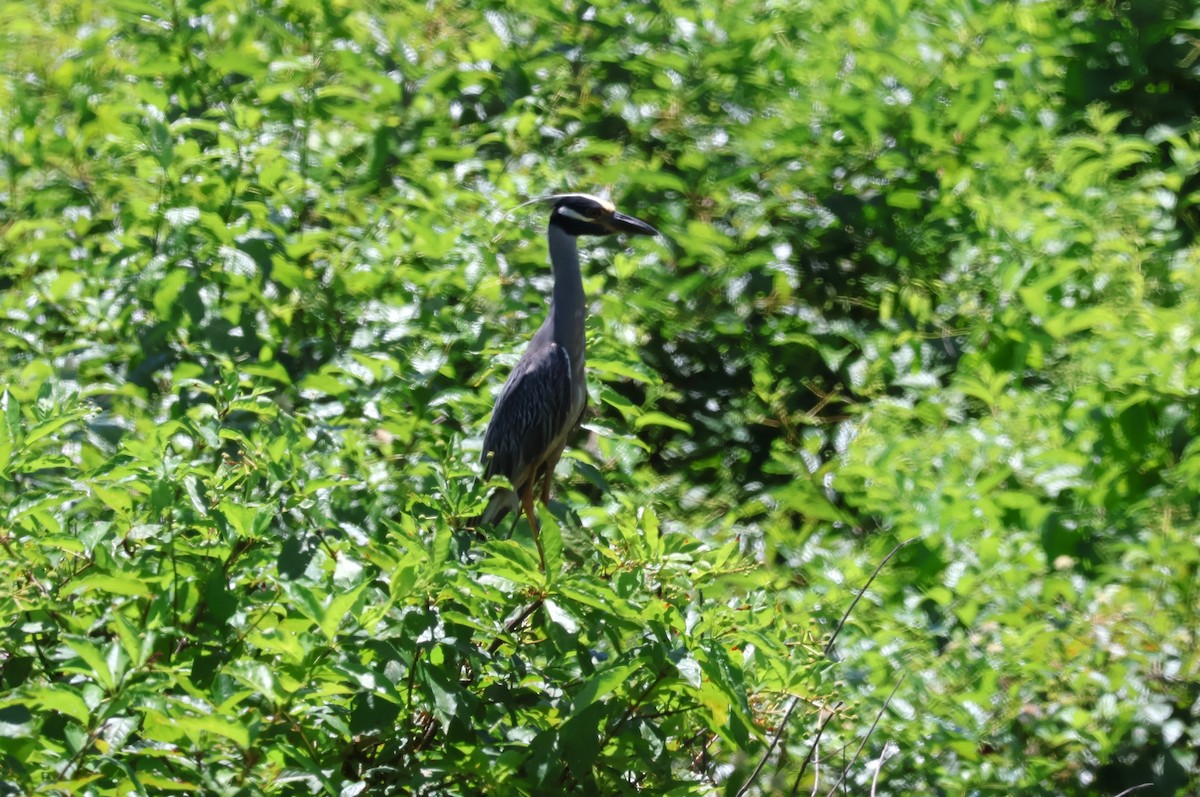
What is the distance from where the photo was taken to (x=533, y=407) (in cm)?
382

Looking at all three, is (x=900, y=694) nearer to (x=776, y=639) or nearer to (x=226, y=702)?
(x=776, y=639)

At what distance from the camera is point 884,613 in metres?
3.85

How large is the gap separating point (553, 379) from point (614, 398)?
506 mm

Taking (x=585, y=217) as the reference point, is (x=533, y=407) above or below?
below

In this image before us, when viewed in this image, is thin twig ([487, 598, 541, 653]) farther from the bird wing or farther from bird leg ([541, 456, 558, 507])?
bird leg ([541, 456, 558, 507])

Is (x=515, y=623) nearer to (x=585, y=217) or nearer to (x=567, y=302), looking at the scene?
(x=567, y=302)

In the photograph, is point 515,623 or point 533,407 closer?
point 515,623

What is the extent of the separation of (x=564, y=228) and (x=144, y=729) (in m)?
2.32

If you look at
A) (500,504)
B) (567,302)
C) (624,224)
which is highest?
(624,224)

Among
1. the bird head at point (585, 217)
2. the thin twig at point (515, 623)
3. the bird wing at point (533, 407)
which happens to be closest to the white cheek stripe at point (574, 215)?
the bird head at point (585, 217)

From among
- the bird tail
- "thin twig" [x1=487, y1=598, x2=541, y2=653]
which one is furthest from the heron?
"thin twig" [x1=487, y1=598, x2=541, y2=653]

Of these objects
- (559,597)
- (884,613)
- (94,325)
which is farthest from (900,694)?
(94,325)

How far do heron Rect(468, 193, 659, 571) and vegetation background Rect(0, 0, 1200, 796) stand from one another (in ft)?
0.47

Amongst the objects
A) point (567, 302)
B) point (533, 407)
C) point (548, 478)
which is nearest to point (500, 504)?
point (548, 478)
